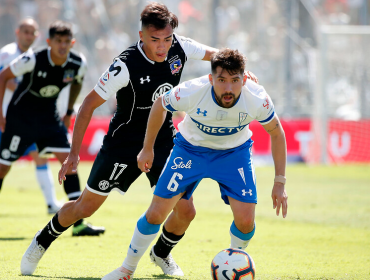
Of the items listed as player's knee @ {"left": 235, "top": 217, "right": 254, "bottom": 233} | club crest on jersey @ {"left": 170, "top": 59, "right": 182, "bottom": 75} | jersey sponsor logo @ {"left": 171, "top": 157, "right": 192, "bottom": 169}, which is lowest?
player's knee @ {"left": 235, "top": 217, "right": 254, "bottom": 233}

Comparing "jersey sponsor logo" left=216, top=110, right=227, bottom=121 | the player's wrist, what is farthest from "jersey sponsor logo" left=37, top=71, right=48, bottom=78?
the player's wrist

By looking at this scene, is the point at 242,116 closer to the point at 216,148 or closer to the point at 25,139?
the point at 216,148

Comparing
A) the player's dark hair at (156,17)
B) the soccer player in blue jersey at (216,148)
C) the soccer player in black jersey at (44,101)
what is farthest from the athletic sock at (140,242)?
the soccer player in black jersey at (44,101)

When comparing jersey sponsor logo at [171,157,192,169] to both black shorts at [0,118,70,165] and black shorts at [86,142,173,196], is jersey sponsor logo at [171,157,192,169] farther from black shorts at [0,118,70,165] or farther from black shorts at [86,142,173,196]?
black shorts at [0,118,70,165]

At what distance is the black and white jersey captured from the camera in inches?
195

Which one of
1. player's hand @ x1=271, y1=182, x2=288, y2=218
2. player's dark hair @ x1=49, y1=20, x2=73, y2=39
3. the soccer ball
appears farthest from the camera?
player's dark hair @ x1=49, y1=20, x2=73, y2=39

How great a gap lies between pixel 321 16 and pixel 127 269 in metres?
18.7

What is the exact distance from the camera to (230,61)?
4316mm

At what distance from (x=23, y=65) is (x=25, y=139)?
1076 mm

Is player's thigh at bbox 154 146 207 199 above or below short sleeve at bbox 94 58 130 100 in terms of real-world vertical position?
below

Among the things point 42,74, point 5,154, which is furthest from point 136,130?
point 5,154

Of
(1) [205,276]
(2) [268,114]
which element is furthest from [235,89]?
(1) [205,276]

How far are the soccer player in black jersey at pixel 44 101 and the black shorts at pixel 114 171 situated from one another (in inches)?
78.5

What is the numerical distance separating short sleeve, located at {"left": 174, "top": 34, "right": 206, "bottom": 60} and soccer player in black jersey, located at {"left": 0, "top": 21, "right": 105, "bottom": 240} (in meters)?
2.25
